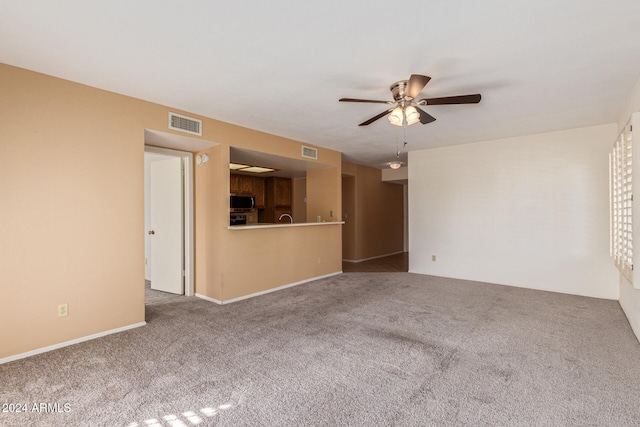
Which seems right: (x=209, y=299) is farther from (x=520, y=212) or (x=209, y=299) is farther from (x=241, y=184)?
(x=520, y=212)

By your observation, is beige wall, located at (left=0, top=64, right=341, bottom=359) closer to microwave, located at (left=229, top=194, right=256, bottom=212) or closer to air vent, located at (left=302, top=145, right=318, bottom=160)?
air vent, located at (left=302, top=145, right=318, bottom=160)

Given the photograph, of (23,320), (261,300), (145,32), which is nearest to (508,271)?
(261,300)

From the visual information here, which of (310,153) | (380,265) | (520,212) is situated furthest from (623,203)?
(380,265)

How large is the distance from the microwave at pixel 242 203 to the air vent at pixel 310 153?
8.83 ft

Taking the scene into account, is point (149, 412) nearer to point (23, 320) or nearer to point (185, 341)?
point (185, 341)

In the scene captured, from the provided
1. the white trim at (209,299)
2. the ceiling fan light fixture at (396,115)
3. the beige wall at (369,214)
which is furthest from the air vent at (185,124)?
the beige wall at (369,214)

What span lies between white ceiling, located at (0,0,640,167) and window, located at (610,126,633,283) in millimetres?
607

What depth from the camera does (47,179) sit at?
2.71 metres

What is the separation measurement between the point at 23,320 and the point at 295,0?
3239 millimetres

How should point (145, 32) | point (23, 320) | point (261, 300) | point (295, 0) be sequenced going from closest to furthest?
1. point (295, 0)
2. point (145, 32)
3. point (23, 320)
4. point (261, 300)

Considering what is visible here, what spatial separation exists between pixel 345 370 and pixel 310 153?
3870 mm

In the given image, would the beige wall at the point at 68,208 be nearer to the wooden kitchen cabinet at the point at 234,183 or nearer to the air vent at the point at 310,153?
the air vent at the point at 310,153

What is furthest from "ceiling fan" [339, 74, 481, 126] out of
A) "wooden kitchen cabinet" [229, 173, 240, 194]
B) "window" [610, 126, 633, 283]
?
"wooden kitchen cabinet" [229, 173, 240, 194]

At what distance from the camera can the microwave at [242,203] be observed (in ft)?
24.2
